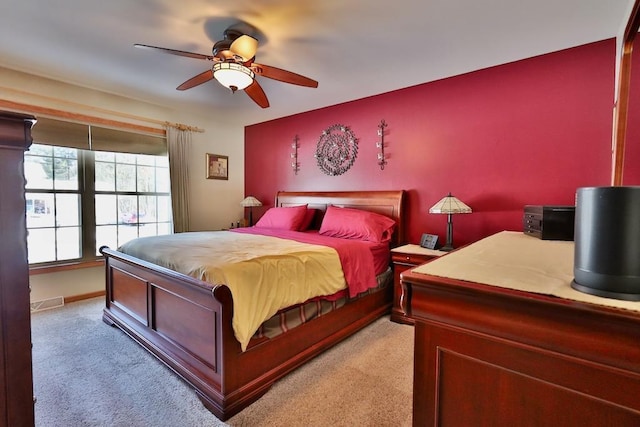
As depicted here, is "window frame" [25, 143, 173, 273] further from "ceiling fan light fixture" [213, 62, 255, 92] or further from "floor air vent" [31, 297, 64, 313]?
"ceiling fan light fixture" [213, 62, 255, 92]

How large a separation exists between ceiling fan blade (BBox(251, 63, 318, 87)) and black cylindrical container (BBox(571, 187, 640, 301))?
7.28 feet

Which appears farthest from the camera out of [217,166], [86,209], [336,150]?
[217,166]

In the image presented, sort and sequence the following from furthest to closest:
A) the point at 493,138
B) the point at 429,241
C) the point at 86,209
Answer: the point at 86,209 → the point at 429,241 → the point at 493,138

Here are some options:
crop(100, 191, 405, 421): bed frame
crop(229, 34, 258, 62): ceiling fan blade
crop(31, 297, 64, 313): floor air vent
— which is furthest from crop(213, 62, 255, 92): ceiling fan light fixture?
crop(31, 297, 64, 313): floor air vent

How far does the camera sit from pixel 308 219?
4145 mm

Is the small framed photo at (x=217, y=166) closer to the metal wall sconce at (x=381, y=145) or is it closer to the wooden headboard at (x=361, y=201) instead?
the wooden headboard at (x=361, y=201)

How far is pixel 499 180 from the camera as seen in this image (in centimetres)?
299

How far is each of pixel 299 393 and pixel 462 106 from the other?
121 inches

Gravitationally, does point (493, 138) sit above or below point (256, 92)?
below

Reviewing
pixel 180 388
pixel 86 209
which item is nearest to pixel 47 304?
pixel 86 209

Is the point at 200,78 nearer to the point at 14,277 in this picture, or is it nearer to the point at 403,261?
the point at 14,277

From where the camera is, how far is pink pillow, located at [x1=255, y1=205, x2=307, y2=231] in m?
4.00

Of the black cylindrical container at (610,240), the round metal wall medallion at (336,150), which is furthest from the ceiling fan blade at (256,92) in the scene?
the black cylindrical container at (610,240)

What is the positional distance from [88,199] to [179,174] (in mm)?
1140
